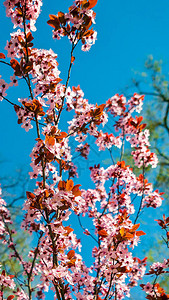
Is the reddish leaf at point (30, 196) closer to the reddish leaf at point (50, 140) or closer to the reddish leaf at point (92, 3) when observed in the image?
the reddish leaf at point (50, 140)

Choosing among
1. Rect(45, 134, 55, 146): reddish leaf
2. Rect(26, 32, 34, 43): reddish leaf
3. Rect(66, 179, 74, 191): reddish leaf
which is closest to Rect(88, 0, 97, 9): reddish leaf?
Rect(26, 32, 34, 43): reddish leaf

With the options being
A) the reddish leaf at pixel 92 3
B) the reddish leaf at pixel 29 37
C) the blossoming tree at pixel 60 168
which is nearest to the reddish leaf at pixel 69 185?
the blossoming tree at pixel 60 168

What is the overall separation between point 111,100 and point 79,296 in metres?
2.43

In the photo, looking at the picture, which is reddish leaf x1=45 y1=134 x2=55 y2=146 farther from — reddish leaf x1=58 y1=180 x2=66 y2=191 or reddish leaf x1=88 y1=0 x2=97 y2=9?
reddish leaf x1=88 y1=0 x2=97 y2=9

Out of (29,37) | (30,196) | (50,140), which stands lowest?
(30,196)

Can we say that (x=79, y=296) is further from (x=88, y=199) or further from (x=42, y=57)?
(x=42, y=57)

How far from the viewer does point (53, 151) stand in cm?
148

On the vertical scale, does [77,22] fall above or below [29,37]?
above

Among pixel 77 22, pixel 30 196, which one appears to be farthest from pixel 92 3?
pixel 30 196

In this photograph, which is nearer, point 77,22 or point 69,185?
point 69,185

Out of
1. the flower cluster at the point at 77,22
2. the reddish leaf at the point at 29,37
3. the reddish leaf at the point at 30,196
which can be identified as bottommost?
the reddish leaf at the point at 30,196

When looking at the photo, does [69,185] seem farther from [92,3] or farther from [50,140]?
[92,3]

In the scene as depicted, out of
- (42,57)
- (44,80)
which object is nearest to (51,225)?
(44,80)

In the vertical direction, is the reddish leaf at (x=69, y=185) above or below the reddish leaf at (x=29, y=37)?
below
